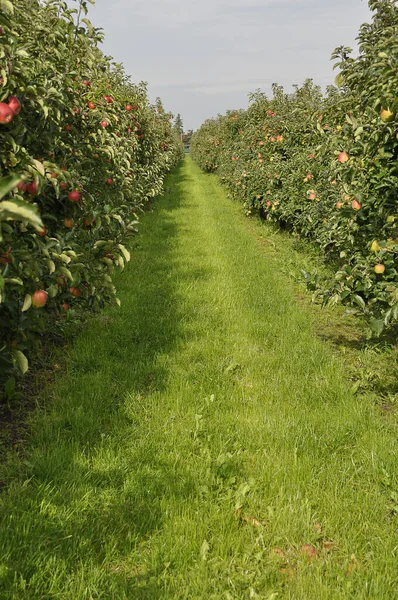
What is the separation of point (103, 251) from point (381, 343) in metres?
2.75

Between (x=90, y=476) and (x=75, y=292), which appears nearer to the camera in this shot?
(x=90, y=476)

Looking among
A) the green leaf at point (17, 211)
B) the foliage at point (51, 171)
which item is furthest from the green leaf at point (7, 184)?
the foliage at point (51, 171)

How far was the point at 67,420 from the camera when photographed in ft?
9.28

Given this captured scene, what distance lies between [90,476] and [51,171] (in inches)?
67.1

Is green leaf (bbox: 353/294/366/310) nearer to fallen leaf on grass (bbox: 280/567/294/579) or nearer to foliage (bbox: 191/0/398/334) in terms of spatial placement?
foliage (bbox: 191/0/398/334)

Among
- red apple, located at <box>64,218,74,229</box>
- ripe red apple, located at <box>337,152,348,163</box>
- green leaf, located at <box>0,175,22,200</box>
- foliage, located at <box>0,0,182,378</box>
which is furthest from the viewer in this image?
ripe red apple, located at <box>337,152,348,163</box>

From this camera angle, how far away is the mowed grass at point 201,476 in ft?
6.20

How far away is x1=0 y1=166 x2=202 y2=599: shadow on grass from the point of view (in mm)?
1897

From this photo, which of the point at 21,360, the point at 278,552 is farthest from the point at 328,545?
the point at 21,360

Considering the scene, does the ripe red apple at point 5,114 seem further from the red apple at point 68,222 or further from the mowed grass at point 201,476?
the mowed grass at point 201,476

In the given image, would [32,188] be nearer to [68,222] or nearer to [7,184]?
[68,222]

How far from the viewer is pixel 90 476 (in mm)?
2389

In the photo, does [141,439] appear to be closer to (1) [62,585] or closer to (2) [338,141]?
(1) [62,585]

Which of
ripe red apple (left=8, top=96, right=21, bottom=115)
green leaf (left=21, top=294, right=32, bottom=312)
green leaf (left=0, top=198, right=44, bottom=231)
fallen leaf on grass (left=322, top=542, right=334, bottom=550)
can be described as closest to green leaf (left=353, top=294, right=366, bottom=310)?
fallen leaf on grass (left=322, top=542, right=334, bottom=550)
